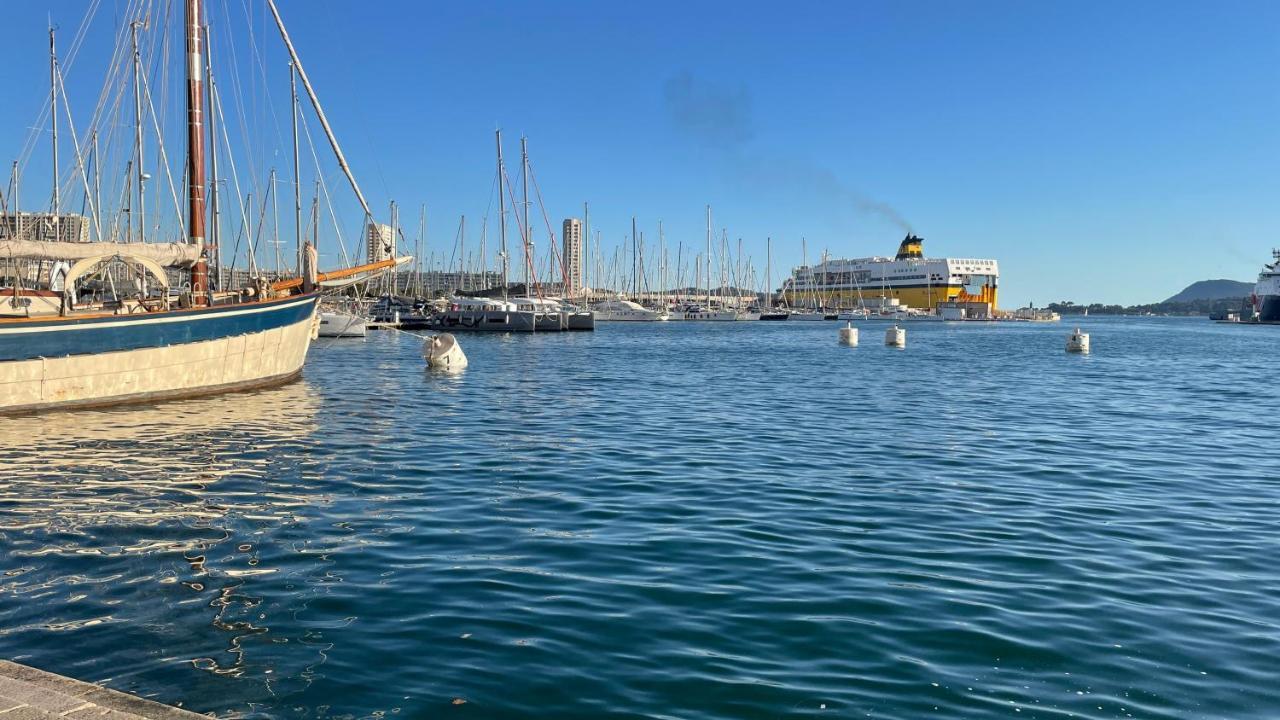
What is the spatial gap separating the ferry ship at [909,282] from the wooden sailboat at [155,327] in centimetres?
15537

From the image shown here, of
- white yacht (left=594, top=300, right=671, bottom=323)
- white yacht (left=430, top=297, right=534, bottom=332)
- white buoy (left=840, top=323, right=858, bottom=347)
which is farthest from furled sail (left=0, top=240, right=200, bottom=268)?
white yacht (left=594, top=300, right=671, bottom=323)

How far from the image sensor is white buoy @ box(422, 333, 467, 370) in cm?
3791

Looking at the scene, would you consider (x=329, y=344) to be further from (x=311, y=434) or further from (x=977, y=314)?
(x=977, y=314)

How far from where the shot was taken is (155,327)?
71.2 ft

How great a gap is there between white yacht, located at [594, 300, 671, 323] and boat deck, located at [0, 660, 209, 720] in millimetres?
127105

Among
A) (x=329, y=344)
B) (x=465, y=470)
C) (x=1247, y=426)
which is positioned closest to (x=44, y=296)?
(x=465, y=470)

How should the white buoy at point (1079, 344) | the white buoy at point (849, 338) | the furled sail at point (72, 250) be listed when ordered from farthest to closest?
the white buoy at point (849, 338) < the white buoy at point (1079, 344) < the furled sail at point (72, 250)

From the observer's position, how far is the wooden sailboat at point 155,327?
19.8 m

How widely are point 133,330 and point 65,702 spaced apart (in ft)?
62.3

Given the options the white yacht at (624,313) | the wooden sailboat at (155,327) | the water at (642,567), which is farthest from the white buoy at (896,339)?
the white yacht at (624,313)

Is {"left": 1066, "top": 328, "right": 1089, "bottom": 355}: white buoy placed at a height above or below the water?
above

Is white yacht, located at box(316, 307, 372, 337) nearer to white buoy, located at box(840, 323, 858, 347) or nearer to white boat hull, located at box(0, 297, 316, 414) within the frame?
white buoy, located at box(840, 323, 858, 347)

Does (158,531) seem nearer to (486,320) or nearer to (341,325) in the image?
(341,325)

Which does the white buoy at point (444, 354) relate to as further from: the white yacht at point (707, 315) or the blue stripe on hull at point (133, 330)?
the white yacht at point (707, 315)
